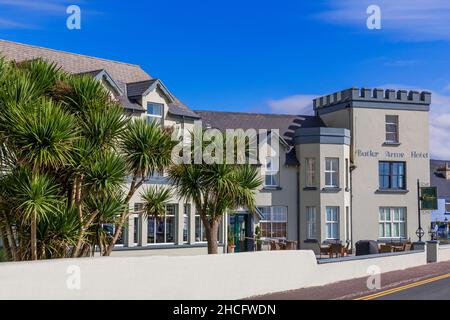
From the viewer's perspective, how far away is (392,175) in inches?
1485

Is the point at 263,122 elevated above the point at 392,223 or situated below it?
above

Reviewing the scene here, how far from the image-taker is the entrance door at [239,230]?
33156mm

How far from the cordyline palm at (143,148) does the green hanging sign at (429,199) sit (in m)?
18.2

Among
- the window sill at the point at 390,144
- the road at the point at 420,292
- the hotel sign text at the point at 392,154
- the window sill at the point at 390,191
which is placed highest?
the window sill at the point at 390,144

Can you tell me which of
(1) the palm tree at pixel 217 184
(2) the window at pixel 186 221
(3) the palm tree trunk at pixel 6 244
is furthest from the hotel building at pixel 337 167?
(3) the palm tree trunk at pixel 6 244

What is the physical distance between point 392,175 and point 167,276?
89.1 feet

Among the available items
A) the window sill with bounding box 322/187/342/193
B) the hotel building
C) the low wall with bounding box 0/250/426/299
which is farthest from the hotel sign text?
the low wall with bounding box 0/250/426/299

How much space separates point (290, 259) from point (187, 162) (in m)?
4.76

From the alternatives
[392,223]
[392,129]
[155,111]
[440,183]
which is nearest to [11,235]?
[155,111]

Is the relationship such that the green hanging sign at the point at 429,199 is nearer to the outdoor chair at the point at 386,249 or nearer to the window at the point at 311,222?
the outdoor chair at the point at 386,249

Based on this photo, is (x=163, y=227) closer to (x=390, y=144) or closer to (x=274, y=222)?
(x=274, y=222)

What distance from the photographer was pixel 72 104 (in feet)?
52.9

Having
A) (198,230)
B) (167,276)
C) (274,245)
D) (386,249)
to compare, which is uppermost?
(198,230)
